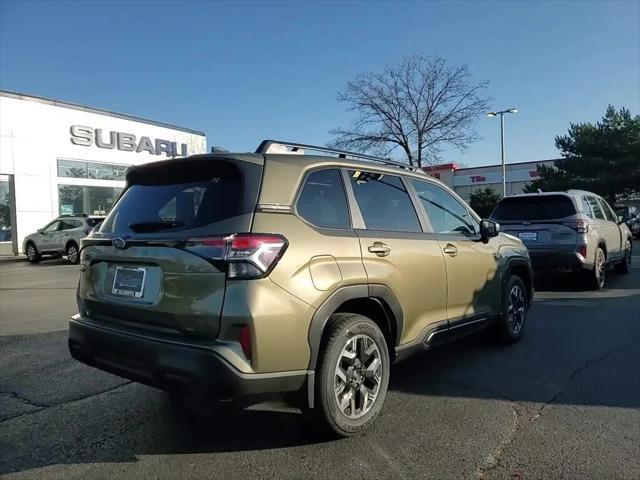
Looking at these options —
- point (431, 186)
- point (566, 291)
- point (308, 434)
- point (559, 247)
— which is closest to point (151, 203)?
point (308, 434)

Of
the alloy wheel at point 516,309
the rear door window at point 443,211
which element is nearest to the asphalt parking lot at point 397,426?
the alloy wheel at point 516,309

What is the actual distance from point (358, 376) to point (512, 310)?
2920mm

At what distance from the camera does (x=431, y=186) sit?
189 inches

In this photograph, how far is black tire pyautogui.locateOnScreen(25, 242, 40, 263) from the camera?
18880mm

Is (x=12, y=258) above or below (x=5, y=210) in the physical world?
below

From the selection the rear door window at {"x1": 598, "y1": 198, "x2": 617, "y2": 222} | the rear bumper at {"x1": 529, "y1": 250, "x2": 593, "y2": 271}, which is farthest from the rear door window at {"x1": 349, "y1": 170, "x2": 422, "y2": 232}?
the rear door window at {"x1": 598, "y1": 198, "x2": 617, "y2": 222}

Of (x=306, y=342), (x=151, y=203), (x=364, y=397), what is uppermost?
(x=151, y=203)

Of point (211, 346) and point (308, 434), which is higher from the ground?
point (211, 346)

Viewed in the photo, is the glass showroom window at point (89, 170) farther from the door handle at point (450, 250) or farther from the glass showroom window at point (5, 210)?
the door handle at point (450, 250)

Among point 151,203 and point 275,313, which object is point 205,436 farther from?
point 151,203

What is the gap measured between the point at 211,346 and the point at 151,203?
1223 millimetres

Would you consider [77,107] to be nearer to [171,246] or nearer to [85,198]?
[85,198]

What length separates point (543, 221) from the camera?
9016mm

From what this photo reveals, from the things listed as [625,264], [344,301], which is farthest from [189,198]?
[625,264]
